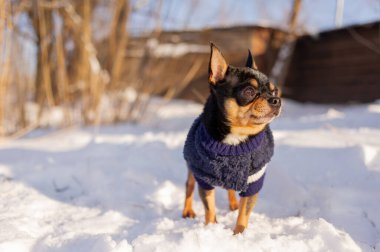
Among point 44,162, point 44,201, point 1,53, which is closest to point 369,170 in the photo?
point 44,201

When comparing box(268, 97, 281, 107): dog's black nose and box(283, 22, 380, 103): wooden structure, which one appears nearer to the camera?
box(268, 97, 281, 107): dog's black nose

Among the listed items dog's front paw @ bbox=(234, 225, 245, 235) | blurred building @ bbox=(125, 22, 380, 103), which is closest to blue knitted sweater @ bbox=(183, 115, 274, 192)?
dog's front paw @ bbox=(234, 225, 245, 235)

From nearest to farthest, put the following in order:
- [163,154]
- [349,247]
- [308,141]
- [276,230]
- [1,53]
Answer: [349,247]
[276,230]
[308,141]
[163,154]
[1,53]

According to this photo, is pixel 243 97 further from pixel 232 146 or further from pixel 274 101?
pixel 232 146

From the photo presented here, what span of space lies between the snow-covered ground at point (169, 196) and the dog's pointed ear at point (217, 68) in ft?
3.02

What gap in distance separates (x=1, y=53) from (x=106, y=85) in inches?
78.5

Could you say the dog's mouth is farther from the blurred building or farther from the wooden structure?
the wooden structure

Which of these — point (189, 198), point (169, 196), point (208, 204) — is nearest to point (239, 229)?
point (208, 204)

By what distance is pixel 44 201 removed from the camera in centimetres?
294

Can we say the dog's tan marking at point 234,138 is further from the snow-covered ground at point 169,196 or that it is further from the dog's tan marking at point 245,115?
the snow-covered ground at point 169,196

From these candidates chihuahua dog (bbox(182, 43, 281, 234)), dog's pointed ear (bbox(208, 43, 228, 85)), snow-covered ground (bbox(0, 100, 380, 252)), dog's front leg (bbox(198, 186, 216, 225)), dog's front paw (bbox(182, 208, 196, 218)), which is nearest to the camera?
snow-covered ground (bbox(0, 100, 380, 252))

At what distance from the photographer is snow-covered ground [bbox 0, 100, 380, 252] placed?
2088 mm

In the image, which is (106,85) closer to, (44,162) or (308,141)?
(44,162)

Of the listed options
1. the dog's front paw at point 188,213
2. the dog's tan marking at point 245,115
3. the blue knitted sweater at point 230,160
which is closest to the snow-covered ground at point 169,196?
the dog's front paw at point 188,213
